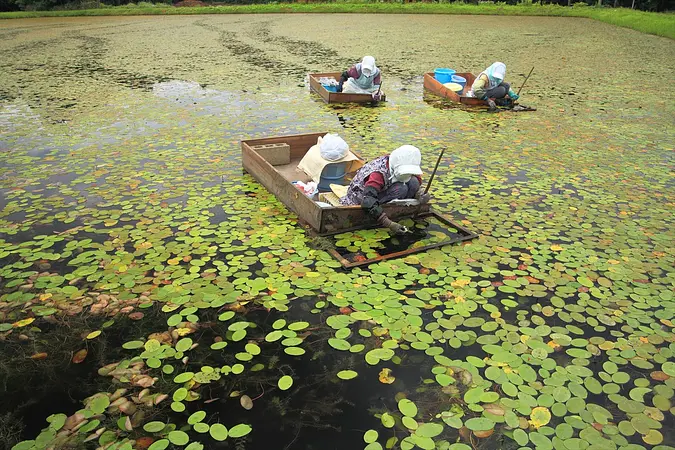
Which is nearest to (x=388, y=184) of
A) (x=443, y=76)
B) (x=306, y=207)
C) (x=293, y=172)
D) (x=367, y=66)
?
(x=306, y=207)

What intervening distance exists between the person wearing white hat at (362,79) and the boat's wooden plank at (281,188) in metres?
3.67

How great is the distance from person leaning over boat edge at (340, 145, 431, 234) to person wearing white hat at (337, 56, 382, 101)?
4613mm

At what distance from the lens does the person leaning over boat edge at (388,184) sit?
3994mm

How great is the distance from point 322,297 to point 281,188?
1.64 m

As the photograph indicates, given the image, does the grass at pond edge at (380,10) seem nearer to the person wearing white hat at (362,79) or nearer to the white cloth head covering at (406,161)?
the person wearing white hat at (362,79)

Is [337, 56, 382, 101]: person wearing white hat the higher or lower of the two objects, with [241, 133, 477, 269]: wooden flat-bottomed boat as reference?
higher

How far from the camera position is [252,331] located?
3.10 metres

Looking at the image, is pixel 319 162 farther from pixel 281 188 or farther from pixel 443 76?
pixel 443 76

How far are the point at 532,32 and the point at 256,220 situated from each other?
18.0 metres

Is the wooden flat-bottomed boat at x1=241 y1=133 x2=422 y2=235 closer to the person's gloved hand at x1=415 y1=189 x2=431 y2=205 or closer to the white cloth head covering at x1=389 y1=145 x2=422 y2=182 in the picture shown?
the person's gloved hand at x1=415 y1=189 x2=431 y2=205

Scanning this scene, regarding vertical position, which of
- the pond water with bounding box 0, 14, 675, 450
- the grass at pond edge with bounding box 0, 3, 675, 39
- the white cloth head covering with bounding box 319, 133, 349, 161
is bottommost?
the pond water with bounding box 0, 14, 675, 450

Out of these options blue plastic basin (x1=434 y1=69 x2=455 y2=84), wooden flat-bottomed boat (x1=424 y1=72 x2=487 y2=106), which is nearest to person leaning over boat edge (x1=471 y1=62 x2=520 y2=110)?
wooden flat-bottomed boat (x1=424 y1=72 x2=487 y2=106)

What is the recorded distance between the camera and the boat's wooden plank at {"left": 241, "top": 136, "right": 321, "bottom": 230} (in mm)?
4215

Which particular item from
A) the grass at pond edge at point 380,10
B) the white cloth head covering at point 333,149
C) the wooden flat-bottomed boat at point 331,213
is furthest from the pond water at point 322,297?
the grass at pond edge at point 380,10
